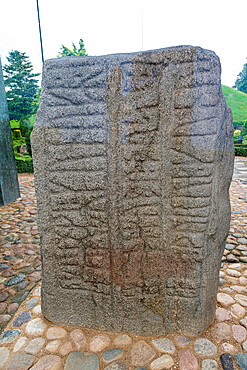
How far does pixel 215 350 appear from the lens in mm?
1654

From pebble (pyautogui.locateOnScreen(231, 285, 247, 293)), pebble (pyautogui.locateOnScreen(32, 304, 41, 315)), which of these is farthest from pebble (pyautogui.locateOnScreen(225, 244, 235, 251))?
pebble (pyautogui.locateOnScreen(32, 304, 41, 315))

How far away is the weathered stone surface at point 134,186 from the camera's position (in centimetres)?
146

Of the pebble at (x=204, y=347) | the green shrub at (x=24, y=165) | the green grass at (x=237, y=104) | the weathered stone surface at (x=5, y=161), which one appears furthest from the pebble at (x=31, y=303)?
the green grass at (x=237, y=104)

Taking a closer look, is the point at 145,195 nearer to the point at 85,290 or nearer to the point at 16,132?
the point at 85,290

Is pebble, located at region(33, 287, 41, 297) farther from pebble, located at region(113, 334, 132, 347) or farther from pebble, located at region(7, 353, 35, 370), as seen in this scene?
pebble, located at region(113, 334, 132, 347)

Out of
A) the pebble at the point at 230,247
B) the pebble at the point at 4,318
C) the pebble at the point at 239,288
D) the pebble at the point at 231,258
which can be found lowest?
the pebble at the point at 4,318

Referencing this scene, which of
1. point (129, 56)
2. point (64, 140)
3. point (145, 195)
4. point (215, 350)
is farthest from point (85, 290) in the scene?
point (129, 56)

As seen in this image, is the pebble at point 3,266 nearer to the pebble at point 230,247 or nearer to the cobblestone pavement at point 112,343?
the cobblestone pavement at point 112,343

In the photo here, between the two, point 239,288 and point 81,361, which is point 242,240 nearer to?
point 239,288

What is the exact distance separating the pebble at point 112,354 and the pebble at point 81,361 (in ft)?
0.18

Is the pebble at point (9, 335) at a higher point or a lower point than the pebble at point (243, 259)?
higher

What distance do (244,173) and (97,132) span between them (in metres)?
7.35

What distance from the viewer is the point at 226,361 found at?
5.16ft

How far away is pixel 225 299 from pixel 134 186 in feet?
4.36
